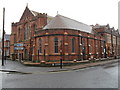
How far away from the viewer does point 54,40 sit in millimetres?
23969

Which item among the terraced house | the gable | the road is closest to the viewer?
the road

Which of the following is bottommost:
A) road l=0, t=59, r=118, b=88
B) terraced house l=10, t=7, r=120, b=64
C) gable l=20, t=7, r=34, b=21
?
road l=0, t=59, r=118, b=88

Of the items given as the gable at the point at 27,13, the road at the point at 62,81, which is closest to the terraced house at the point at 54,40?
the gable at the point at 27,13

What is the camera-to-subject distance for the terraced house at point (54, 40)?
77.7 ft

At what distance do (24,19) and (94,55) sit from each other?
23.4 metres

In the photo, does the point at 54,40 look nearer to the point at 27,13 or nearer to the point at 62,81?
the point at 62,81

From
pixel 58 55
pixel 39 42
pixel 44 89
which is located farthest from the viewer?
pixel 39 42

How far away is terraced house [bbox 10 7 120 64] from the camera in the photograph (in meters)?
23.7

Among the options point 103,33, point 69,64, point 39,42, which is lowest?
point 69,64

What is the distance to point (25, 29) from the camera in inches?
1390

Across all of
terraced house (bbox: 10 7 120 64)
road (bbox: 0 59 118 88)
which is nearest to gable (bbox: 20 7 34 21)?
terraced house (bbox: 10 7 120 64)

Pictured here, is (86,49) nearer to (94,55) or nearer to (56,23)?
(94,55)

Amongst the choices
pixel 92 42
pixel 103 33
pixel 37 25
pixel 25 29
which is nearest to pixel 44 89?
pixel 37 25

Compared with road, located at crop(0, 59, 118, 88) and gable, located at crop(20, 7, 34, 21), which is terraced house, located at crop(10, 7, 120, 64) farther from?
road, located at crop(0, 59, 118, 88)
